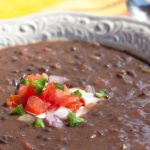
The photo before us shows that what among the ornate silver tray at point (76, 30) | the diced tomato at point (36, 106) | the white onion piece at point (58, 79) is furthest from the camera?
the ornate silver tray at point (76, 30)

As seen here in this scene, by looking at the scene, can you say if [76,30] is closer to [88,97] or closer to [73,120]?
[88,97]

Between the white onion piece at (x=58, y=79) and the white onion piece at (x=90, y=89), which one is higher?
the white onion piece at (x=58, y=79)

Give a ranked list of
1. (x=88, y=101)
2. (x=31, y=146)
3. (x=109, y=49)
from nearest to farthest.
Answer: (x=31, y=146) < (x=88, y=101) < (x=109, y=49)

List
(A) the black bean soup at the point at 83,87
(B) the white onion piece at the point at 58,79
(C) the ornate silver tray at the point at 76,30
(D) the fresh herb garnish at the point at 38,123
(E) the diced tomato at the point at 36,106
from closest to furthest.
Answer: (A) the black bean soup at the point at 83,87 < (D) the fresh herb garnish at the point at 38,123 < (E) the diced tomato at the point at 36,106 < (B) the white onion piece at the point at 58,79 < (C) the ornate silver tray at the point at 76,30

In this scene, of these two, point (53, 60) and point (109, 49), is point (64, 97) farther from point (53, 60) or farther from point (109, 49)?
point (109, 49)

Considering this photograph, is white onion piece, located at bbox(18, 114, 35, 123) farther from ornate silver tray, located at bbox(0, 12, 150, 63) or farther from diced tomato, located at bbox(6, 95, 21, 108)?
ornate silver tray, located at bbox(0, 12, 150, 63)

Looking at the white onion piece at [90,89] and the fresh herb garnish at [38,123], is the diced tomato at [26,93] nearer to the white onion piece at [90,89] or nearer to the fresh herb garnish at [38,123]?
the fresh herb garnish at [38,123]

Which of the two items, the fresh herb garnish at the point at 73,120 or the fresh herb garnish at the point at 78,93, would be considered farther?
the fresh herb garnish at the point at 78,93

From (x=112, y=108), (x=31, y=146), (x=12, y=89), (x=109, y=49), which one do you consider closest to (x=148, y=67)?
(x=109, y=49)

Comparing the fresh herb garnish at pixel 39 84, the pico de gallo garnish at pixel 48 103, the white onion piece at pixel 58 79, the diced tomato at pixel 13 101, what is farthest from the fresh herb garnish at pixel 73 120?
the white onion piece at pixel 58 79
